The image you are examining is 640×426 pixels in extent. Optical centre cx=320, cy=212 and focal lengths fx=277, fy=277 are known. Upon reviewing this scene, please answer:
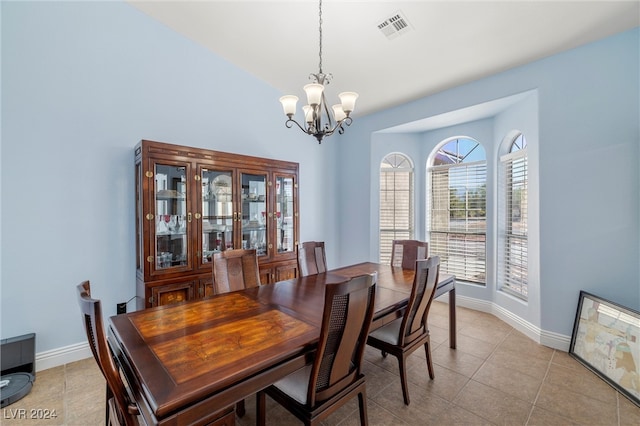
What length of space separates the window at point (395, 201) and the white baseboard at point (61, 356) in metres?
3.96

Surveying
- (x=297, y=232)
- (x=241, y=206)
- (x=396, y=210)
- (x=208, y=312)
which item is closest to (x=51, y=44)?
(x=241, y=206)

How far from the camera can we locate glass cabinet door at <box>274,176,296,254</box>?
148 inches

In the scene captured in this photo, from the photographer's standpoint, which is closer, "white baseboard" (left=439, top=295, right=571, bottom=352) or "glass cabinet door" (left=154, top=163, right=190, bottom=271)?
"glass cabinet door" (left=154, top=163, right=190, bottom=271)

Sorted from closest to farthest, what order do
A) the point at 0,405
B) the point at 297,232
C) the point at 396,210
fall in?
the point at 0,405 → the point at 297,232 → the point at 396,210

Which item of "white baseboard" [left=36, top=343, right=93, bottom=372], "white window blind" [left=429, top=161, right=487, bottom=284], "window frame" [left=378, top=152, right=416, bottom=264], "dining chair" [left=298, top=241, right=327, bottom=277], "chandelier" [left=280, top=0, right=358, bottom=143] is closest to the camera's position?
"chandelier" [left=280, top=0, right=358, bottom=143]

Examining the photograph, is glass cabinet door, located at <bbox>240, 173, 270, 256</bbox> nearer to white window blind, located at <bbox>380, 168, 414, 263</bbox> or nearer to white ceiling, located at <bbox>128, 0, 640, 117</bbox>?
white ceiling, located at <bbox>128, 0, 640, 117</bbox>

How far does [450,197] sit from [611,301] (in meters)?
2.21

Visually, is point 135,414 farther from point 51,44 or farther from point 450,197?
point 450,197

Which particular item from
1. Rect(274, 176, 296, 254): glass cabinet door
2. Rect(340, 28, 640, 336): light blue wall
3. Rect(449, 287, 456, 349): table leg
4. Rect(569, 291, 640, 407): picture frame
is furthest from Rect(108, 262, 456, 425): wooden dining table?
Rect(340, 28, 640, 336): light blue wall

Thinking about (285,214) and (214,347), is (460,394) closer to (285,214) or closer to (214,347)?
(214,347)

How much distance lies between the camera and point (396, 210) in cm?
473

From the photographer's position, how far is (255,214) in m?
3.56

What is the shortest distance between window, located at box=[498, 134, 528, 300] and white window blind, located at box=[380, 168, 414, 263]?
4.34 ft

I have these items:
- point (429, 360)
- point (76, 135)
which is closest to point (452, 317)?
point (429, 360)
